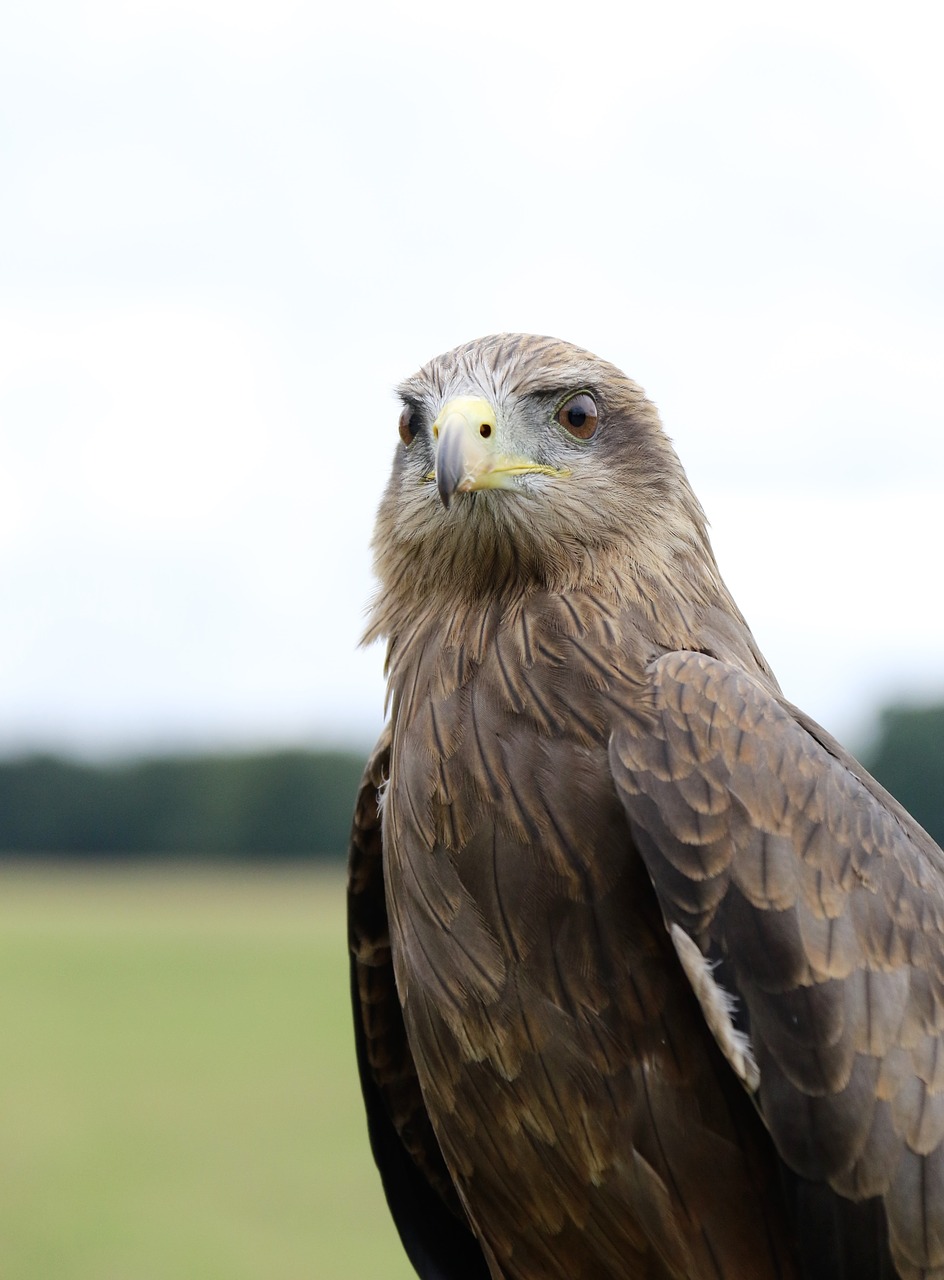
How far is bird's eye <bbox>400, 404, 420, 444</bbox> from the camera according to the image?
434 cm

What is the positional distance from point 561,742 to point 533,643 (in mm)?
305

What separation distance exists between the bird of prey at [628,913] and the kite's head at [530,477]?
11 millimetres

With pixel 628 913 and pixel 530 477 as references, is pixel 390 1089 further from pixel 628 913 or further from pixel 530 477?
pixel 530 477

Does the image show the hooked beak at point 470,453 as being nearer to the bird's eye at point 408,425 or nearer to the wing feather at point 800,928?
the bird's eye at point 408,425

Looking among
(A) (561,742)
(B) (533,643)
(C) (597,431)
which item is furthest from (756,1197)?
(C) (597,431)

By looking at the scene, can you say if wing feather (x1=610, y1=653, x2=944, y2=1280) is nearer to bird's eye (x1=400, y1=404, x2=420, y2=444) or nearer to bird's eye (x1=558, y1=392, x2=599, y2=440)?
bird's eye (x1=558, y1=392, x2=599, y2=440)

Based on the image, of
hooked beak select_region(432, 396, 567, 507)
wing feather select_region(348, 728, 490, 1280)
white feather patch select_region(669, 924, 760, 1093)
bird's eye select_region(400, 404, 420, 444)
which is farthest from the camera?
wing feather select_region(348, 728, 490, 1280)

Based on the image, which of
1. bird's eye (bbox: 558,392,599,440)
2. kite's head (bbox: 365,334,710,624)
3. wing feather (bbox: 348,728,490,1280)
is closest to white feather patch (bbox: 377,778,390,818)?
wing feather (bbox: 348,728,490,1280)

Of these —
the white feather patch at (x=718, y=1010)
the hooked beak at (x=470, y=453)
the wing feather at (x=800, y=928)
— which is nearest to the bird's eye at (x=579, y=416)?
the hooked beak at (x=470, y=453)

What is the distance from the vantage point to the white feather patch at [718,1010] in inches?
138

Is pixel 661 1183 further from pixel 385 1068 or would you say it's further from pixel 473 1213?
pixel 385 1068

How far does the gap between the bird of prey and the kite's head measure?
1cm

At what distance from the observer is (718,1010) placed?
351 cm

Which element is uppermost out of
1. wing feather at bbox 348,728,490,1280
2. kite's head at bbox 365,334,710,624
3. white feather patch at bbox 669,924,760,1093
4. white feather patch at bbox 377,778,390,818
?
kite's head at bbox 365,334,710,624
